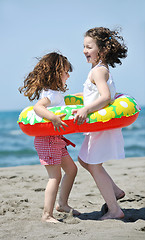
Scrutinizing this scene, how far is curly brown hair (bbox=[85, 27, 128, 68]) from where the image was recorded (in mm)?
3818

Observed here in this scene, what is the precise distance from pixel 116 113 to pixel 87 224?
106 cm

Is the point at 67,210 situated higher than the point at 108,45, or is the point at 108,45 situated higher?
the point at 108,45

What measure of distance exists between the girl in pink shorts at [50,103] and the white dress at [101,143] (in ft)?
0.84

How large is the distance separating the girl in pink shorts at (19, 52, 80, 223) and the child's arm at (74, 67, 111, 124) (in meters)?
0.16

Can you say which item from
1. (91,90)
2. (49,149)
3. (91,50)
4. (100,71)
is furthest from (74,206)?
(91,50)

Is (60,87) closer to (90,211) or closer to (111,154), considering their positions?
(111,154)

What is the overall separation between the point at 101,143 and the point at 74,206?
1.10 m

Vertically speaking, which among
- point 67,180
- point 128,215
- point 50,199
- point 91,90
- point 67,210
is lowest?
point 128,215

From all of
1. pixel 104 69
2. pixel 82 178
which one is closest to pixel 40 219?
pixel 104 69

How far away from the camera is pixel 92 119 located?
11.6 ft

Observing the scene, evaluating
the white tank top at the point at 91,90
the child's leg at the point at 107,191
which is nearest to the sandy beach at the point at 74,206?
the child's leg at the point at 107,191

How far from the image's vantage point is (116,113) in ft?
11.8

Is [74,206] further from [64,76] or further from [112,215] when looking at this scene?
[64,76]

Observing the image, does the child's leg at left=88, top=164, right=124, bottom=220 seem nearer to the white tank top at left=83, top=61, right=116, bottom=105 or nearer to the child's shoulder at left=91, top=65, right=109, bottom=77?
the white tank top at left=83, top=61, right=116, bottom=105
